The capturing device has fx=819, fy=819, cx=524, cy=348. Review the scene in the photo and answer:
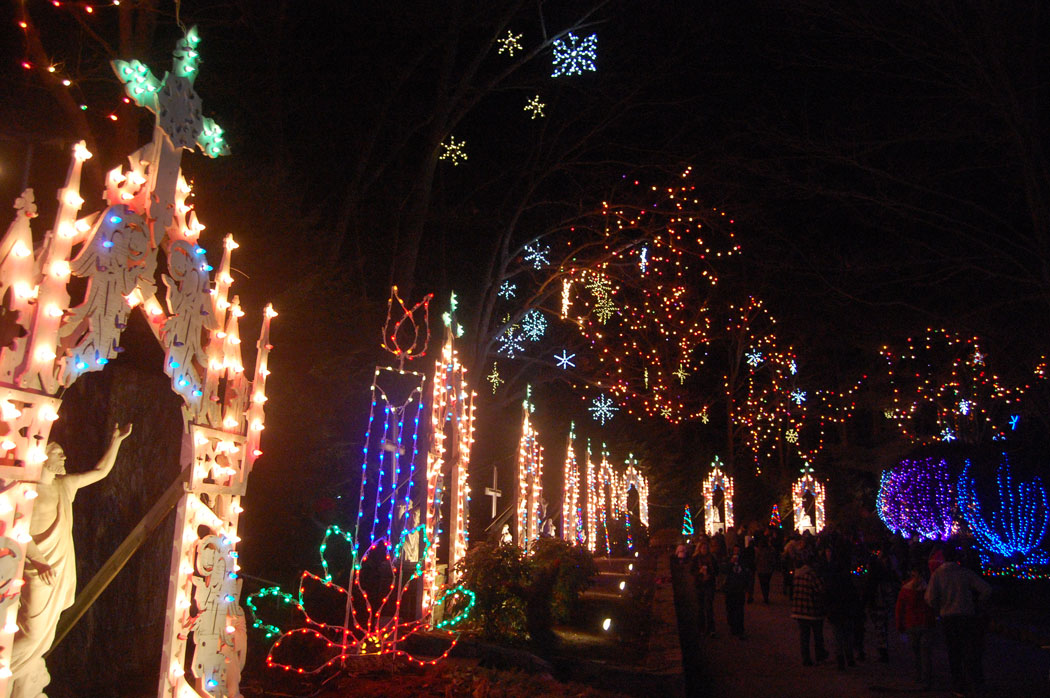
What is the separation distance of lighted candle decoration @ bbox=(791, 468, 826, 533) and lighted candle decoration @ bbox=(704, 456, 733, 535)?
6358mm

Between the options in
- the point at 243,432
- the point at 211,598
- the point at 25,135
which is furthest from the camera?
the point at 25,135

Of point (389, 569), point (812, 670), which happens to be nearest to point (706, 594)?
point (812, 670)

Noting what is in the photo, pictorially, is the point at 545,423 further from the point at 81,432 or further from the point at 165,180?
the point at 165,180

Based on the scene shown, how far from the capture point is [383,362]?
46.5 feet

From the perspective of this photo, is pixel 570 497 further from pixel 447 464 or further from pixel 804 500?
pixel 804 500

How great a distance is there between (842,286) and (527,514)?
26.4 feet

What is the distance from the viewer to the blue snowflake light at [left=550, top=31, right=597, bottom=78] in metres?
17.9

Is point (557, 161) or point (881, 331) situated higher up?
point (557, 161)

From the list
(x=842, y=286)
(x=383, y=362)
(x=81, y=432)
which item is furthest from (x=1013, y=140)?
(x=81, y=432)

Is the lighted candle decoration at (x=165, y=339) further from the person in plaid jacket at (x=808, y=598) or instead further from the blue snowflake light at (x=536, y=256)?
the blue snowflake light at (x=536, y=256)

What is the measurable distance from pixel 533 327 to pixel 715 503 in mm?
15116

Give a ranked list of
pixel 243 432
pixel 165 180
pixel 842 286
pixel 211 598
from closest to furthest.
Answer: pixel 165 180, pixel 211 598, pixel 243 432, pixel 842 286

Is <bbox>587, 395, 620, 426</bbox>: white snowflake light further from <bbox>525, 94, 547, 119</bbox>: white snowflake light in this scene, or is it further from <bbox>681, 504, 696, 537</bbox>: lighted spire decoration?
<bbox>525, 94, 547, 119</bbox>: white snowflake light

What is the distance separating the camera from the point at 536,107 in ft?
63.9
